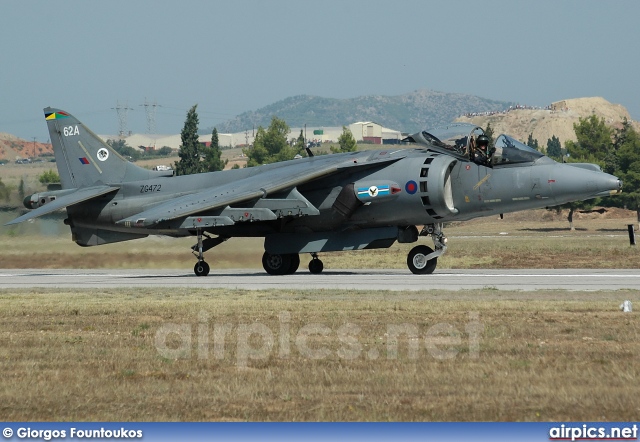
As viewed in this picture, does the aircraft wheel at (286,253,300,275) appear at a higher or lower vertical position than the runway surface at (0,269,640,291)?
higher

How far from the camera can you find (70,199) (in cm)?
2559

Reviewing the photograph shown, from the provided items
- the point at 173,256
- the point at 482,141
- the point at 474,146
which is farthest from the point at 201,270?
the point at 482,141

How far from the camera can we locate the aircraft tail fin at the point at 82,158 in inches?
1057

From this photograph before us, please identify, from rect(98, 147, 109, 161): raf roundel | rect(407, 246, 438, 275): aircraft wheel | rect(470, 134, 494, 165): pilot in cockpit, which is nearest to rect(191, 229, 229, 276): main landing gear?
rect(98, 147, 109, 161): raf roundel

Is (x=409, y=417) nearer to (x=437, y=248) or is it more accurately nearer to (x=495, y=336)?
(x=495, y=336)

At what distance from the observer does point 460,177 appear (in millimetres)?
21969

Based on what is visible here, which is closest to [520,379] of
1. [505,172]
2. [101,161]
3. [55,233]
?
[505,172]

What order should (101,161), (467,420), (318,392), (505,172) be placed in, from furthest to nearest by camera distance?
(101,161) → (505,172) → (318,392) → (467,420)

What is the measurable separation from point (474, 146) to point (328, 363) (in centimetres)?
1333

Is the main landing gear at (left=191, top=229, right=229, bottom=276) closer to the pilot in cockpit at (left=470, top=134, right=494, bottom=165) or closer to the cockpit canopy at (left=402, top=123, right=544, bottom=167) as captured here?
the cockpit canopy at (left=402, top=123, right=544, bottom=167)

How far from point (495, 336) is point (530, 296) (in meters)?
5.16

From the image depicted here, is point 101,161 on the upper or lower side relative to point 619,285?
upper

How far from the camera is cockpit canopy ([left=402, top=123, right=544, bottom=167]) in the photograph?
70.8ft

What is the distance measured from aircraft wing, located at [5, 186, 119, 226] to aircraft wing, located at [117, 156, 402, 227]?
2220 mm
